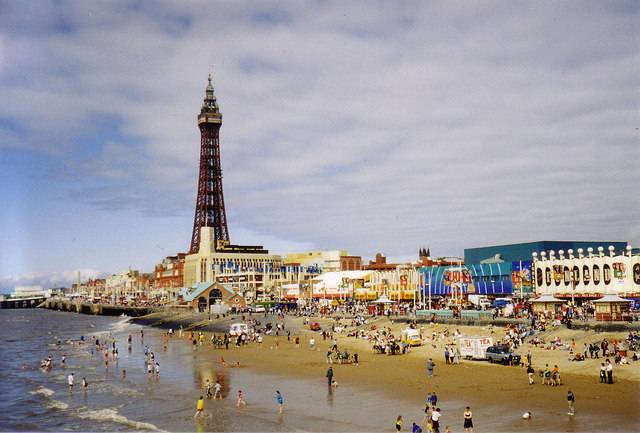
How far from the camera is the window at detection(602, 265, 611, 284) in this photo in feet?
196

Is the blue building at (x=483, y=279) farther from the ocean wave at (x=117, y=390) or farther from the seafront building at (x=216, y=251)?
the seafront building at (x=216, y=251)

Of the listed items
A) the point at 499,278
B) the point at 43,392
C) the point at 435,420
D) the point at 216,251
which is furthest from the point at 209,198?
the point at 435,420

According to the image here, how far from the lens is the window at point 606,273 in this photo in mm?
59688

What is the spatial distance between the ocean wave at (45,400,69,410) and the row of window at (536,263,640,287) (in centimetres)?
4849

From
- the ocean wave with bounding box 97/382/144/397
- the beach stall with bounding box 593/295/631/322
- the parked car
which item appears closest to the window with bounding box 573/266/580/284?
the beach stall with bounding box 593/295/631/322

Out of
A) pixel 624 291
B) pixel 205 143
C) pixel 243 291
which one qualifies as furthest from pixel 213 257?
pixel 624 291

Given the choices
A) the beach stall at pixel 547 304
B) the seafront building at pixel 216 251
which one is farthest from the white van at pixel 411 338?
the seafront building at pixel 216 251

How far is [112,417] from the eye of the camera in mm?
28938

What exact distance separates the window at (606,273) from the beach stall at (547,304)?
6899 mm

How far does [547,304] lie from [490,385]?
1056 inches

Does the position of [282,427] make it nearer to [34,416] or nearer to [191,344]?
[34,416]

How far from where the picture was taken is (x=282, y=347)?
57.2 m

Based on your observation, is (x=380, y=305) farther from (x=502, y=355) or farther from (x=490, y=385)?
(x=490, y=385)

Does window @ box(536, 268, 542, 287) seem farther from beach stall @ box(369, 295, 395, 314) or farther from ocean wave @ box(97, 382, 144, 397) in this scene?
ocean wave @ box(97, 382, 144, 397)
